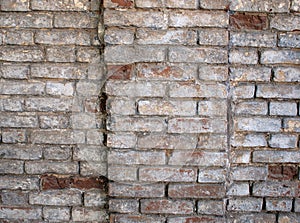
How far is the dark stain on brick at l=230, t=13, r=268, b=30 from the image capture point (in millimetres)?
1808

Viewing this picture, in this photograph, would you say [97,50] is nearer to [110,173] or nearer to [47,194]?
[110,173]

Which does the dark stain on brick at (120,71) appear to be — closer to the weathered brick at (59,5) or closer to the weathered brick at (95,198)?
the weathered brick at (59,5)

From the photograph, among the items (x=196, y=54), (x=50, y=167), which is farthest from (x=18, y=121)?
(x=196, y=54)

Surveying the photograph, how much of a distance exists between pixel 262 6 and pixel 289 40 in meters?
0.23

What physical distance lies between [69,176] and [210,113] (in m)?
0.86

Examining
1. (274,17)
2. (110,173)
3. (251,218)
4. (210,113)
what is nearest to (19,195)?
(110,173)

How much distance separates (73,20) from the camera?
1859mm

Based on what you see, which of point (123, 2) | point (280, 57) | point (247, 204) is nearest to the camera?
point (123, 2)

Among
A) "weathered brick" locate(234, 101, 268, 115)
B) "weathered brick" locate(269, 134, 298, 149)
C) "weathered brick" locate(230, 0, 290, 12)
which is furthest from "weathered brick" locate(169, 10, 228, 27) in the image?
"weathered brick" locate(269, 134, 298, 149)

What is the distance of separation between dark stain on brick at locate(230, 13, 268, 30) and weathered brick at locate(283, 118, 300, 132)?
0.51 m

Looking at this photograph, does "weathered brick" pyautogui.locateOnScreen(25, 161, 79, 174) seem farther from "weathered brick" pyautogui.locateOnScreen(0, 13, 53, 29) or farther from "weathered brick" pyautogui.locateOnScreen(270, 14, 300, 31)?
"weathered brick" pyautogui.locateOnScreen(270, 14, 300, 31)

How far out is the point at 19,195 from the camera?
197 centimetres

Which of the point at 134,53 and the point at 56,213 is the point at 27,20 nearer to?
the point at 134,53

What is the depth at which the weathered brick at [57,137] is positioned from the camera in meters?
1.92
